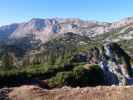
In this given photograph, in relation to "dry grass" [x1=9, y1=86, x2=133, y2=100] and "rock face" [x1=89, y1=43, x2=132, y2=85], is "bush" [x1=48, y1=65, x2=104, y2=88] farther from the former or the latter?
"dry grass" [x1=9, y1=86, x2=133, y2=100]

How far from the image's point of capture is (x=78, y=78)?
11931cm

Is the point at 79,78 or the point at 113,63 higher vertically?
the point at 79,78

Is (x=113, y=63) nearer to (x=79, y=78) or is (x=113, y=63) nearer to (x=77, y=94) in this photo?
(x=79, y=78)

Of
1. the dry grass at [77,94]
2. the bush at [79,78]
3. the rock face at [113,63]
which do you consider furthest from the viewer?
the rock face at [113,63]

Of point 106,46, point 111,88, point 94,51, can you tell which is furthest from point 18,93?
point 94,51

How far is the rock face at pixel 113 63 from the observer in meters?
144

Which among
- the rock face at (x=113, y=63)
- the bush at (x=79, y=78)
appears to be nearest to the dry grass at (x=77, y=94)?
the bush at (x=79, y=78)

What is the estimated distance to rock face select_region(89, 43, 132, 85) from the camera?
143750 millimetres

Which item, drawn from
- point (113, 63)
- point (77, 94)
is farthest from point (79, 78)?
point (77, 94)

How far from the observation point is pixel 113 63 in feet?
528

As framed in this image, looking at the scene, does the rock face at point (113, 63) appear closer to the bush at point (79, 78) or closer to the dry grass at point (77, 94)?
the bush at point (79, 78)

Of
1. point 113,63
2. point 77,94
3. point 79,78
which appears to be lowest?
point 113,63

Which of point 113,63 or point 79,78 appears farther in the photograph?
point 113,63

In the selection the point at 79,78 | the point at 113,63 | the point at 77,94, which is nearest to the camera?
the point at 77,94
